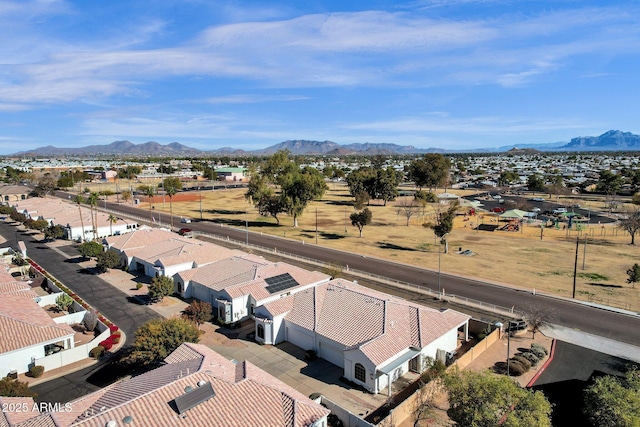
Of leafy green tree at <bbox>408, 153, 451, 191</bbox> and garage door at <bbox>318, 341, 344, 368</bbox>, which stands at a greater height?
leafy green tree at <bbox>408, 153, 451, 191</bbox>

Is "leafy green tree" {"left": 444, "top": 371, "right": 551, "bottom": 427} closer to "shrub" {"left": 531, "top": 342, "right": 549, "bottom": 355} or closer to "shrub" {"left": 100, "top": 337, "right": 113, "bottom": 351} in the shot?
"shrub" {"left": 531, "top": 342, "right": 549, "bottom": 355}

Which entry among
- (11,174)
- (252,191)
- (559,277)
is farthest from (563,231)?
(11,174)

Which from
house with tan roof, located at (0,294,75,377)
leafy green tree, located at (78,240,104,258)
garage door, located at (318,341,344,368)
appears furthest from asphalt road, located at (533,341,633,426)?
leafy green tree, located at (78,240,104,258)

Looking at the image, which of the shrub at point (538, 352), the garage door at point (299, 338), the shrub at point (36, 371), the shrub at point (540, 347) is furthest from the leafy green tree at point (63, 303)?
the shrub at point (540, 347)

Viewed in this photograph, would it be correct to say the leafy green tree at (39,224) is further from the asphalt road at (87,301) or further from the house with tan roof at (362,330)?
the house with tan roof at (362,330)

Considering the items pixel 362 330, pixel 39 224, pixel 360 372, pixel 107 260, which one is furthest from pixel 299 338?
pixel 39 224

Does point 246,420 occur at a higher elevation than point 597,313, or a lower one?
higher

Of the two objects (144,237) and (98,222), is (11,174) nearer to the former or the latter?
(98,222)

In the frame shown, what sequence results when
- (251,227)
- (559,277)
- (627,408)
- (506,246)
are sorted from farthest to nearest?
(251,227), (506,246), (559,277), (627,408)
